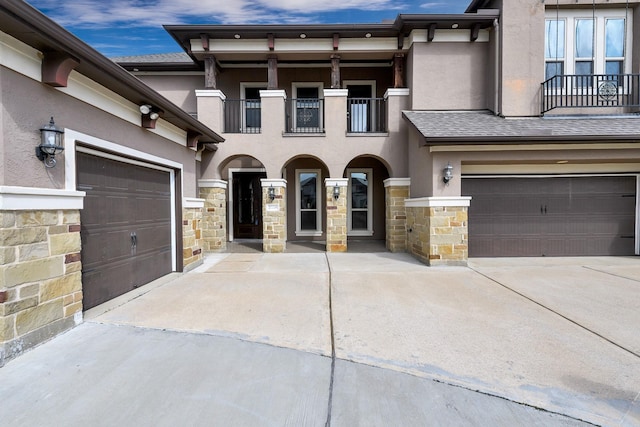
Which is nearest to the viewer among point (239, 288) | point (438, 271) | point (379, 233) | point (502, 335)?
point (502, 335)

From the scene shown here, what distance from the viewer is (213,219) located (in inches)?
381

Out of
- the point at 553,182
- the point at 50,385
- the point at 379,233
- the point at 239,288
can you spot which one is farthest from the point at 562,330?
the point at 379,233

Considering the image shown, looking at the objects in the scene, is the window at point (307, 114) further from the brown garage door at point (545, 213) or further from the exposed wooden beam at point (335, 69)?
the brown garage door at point (545, 213)

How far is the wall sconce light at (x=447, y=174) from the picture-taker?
24.5ft

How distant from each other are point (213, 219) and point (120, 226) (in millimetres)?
4457

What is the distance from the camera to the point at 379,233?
38.2ft

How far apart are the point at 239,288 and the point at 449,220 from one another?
488cm

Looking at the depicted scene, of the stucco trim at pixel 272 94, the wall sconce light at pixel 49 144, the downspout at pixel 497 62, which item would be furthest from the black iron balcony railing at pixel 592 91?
the wall sconce light at pixel 49 144

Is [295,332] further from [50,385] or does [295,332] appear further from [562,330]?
[562,330]

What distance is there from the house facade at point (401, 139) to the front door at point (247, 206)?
0.71 ft

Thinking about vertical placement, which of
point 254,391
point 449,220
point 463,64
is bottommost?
point 254,391

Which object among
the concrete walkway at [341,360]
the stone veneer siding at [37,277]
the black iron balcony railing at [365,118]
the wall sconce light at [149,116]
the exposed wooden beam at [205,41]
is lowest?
the concrete walkway at [341,360]

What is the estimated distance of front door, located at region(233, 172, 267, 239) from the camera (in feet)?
39.0

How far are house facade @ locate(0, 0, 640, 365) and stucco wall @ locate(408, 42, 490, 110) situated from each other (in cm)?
4
